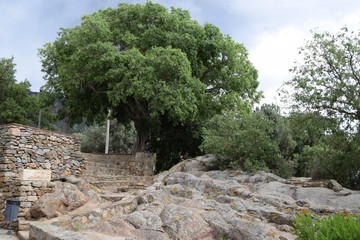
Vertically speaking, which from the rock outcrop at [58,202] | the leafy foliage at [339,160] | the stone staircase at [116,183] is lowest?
the rock outcrop at [58,202]

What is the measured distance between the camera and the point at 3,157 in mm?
10609

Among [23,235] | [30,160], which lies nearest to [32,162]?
[30,160]

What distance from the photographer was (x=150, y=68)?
14.7 metres

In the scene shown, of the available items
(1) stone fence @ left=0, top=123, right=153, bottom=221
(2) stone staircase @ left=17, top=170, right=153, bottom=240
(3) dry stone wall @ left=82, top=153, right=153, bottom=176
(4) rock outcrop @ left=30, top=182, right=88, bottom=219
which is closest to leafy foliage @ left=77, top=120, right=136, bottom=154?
(3) dry stone wall @ left=82, top=153, right=153, bottom=176

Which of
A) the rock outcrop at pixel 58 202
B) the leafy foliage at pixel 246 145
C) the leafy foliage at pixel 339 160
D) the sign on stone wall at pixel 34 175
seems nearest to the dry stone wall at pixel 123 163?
the leafy foliage at pixel 246 145

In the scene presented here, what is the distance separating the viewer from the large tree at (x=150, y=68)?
591 inches

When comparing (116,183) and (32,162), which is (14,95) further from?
(116,183)

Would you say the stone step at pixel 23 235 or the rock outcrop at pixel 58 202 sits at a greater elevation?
the rock outcrop at pixel 58 202

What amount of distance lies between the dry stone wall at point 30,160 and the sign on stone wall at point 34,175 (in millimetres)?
67

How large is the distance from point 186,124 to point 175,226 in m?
14.2

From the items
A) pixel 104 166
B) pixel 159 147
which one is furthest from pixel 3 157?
pixel 159 147

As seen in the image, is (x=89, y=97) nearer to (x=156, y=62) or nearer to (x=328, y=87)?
(x=156, y=62)

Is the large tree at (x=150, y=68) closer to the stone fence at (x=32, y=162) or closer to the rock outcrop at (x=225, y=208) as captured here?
the stone fence at (x=32, y=162)

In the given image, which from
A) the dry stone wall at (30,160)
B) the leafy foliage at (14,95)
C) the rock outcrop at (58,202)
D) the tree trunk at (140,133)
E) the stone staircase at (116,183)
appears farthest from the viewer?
the leafy foliage at (14,95)
